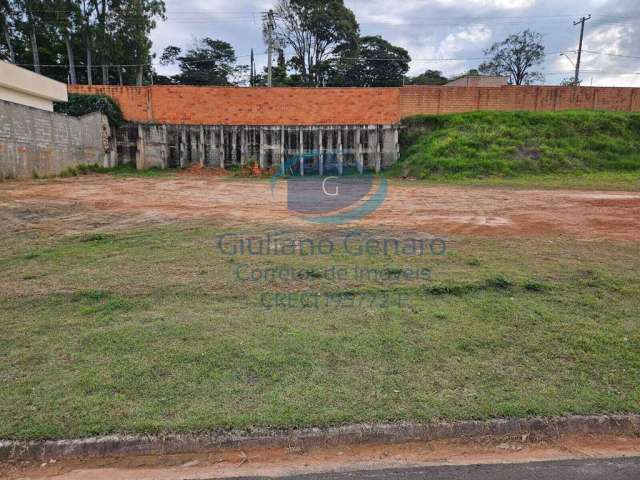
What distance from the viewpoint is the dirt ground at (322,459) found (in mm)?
2119

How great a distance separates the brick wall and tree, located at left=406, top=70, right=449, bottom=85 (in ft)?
63.1

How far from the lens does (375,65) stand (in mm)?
35781

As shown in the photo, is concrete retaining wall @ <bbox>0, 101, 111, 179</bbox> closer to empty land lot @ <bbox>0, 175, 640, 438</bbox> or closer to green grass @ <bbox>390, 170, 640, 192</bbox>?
empty land lot @ <bbox>0, 175, 640, 438</bbox>

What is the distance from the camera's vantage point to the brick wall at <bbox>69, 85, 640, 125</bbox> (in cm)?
1942

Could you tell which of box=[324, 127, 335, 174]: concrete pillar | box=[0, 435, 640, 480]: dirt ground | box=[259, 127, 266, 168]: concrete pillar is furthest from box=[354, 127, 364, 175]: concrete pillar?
box=[0, 435, 640, 480]: dirt ground

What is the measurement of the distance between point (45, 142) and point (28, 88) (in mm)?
2801

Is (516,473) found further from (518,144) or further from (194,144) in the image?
(194,144)

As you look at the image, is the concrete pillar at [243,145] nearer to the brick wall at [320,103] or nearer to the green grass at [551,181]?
the brick wall at [320,103]

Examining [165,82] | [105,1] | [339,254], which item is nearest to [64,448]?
[339,254]

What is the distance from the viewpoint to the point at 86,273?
4641 mm

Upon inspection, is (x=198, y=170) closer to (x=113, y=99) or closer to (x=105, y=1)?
(x=113, y=99)

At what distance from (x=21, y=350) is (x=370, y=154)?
55.9ft

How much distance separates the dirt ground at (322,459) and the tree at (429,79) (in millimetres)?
39423

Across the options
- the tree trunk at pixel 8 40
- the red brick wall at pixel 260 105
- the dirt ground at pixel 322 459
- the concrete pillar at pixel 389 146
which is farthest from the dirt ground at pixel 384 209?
the tree trunk at pixel 8 40
